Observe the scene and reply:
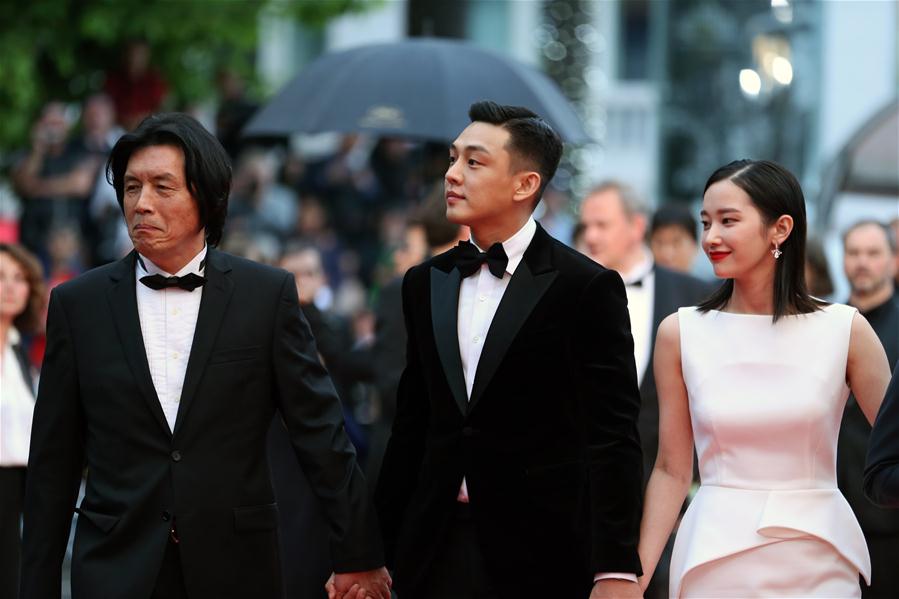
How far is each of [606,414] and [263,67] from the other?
19.7 metres

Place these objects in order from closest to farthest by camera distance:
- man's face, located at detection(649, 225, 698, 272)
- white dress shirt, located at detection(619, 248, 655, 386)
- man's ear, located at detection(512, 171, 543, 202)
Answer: man's ear, located at detection(512, 171, 543, 202)
white dress shirt, located at detection(619, 248, 655, 386)
man's face, located at detection(649, 225, 698, 272)

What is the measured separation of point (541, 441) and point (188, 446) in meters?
1.11

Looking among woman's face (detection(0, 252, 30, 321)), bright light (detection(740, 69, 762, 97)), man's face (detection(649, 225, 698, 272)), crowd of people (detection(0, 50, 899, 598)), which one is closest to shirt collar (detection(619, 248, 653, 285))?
man's face (detection(649, 225, 698, 272))

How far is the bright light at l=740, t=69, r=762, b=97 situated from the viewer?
75.0ft

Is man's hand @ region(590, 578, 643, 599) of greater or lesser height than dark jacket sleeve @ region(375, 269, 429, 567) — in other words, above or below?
below

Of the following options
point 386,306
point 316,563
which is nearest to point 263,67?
point 386,306

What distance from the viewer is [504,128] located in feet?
19.2

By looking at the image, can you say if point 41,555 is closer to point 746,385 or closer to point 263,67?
point 746,385

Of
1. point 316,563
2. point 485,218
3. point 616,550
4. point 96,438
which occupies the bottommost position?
point 316,563

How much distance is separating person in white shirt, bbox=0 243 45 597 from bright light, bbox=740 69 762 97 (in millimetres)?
15022

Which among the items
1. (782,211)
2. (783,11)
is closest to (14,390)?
(782,211)

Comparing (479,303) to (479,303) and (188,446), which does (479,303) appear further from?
(188,446)

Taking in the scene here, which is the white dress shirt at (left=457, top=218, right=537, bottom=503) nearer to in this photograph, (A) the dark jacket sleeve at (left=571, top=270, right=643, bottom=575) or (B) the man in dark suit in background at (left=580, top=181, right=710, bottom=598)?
(A) the dark jacket sleeve at (left=571, top=270, right=643, bottom=575)

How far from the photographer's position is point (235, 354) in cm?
553
